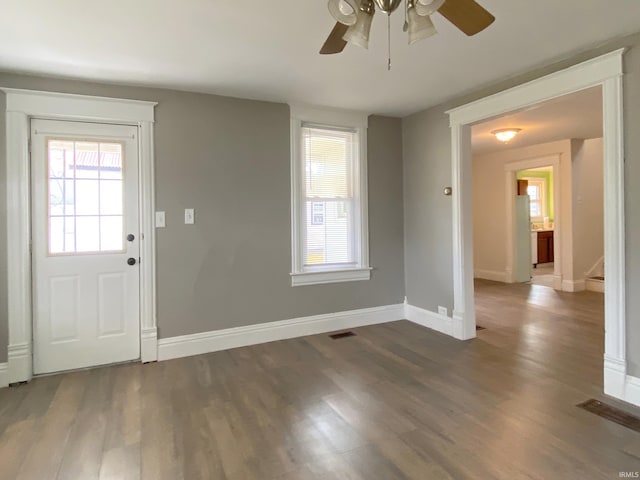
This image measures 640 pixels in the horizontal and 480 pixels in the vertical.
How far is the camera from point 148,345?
128 inches

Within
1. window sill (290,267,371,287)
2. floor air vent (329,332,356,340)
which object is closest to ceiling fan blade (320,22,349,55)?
window sill (290,267,371,287)

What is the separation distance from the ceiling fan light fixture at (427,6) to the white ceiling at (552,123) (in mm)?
1893

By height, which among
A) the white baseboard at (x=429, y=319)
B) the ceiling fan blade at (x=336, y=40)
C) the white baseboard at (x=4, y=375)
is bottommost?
the white baseboard at (x=4, y=375)

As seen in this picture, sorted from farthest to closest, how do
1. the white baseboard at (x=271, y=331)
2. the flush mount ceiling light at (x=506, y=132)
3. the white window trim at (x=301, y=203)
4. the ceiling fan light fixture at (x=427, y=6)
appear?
the flush mount ceiling light at (x=506, y=132), the white window trim at (x=301, y=203), the white baseboard at (x=271, y=331), the ceiling fan light fixture at (x=427, y=6)

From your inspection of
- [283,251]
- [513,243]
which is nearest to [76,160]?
[283,251]

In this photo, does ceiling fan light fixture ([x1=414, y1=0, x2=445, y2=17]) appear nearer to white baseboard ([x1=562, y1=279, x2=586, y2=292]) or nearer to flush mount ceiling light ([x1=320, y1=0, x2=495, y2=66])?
flush mount ceiling light ([x1=320, y1=0, x2=495, y2=66])

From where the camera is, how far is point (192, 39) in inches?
93.7

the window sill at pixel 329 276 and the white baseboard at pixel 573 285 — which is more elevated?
the window sill at pixel 329 276

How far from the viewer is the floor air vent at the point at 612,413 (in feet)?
7.12

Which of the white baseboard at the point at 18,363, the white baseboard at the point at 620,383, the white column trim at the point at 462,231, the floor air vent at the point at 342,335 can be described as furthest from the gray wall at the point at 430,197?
the white baseboard at the point at 18,363

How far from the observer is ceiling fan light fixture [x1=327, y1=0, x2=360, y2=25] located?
1487 mm

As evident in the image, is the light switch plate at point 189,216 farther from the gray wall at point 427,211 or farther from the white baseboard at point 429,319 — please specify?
the white baseboard at point 429,319

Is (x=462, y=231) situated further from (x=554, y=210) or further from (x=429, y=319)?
(x=554, y=210)

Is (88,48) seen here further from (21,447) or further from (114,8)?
(21,447)
